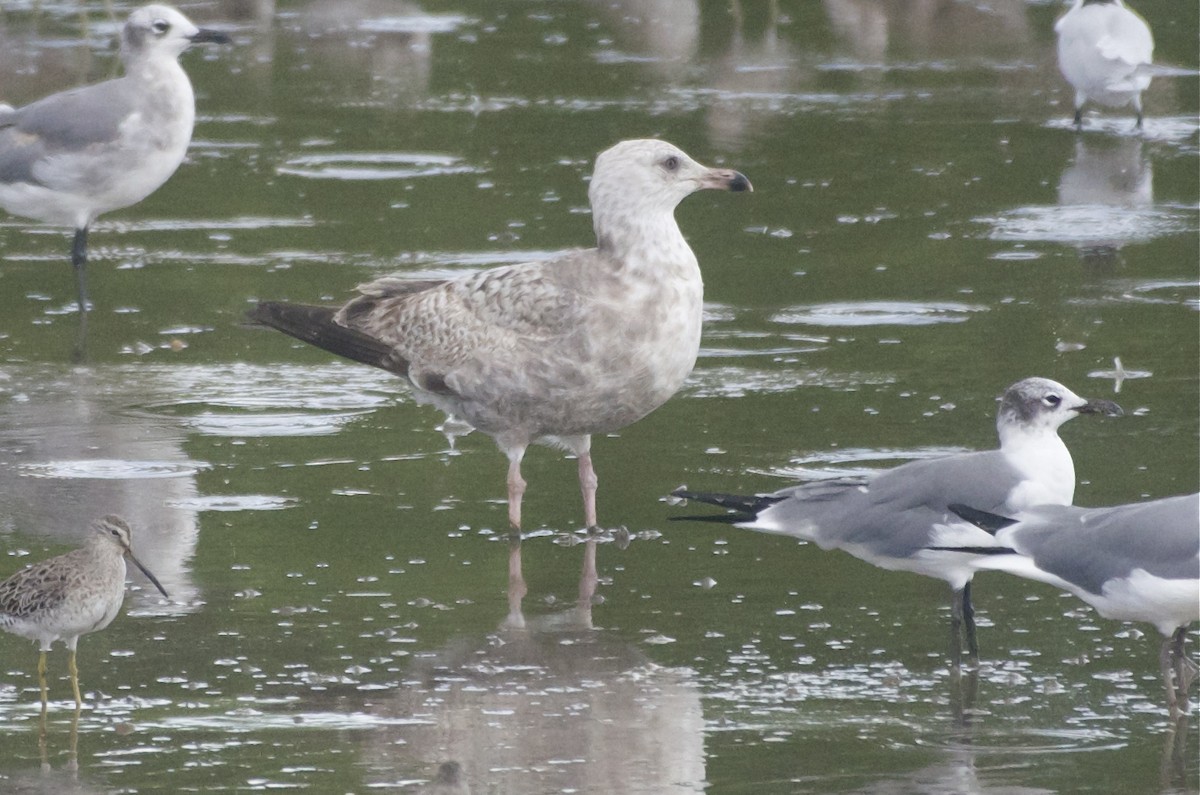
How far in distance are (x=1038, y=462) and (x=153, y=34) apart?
7.11 m

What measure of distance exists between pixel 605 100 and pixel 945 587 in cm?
1084

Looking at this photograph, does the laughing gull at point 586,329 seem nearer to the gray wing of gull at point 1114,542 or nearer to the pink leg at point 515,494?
the pink leg at point 515,494

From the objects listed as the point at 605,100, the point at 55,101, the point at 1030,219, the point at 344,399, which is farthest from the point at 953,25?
the point at 344,399

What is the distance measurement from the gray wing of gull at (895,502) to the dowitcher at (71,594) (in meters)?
2.04

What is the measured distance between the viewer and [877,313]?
11117mm

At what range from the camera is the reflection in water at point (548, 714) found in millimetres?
5500

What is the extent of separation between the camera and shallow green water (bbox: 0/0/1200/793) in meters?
5.82

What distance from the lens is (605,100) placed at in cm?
1759

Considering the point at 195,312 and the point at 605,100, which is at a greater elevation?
the point at 605,100

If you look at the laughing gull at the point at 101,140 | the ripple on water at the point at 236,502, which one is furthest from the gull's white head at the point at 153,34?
the ripple on water at the point at 236,502

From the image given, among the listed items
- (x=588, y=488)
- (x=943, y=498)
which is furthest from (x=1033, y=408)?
(x=588, y=488)

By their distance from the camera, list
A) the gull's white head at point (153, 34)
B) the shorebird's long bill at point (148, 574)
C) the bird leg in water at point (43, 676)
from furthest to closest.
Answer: the gull's white head at point (153, 34), the shorebird's long bill at point (148, 574), the bird leg in water at point (43, 676)

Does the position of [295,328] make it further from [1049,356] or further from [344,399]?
[1049,356]

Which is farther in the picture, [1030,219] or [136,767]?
[1030,219]
